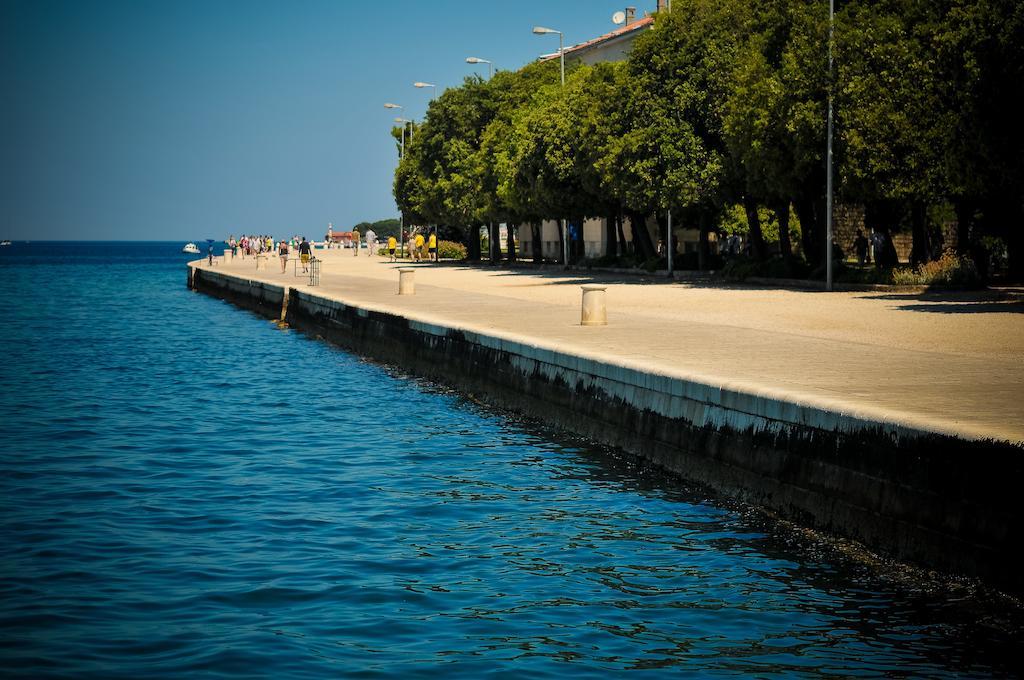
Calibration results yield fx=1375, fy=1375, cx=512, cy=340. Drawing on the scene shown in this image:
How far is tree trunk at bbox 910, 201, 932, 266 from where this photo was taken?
38.2 meters

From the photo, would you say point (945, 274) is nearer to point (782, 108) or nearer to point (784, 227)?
point (782, 108)

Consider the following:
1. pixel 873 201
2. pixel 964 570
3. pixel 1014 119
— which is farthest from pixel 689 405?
pixel 873 201

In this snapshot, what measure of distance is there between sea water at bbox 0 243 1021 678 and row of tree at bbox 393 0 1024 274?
14.7m

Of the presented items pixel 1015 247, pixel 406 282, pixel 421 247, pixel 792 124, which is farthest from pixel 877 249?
pixel 421 247

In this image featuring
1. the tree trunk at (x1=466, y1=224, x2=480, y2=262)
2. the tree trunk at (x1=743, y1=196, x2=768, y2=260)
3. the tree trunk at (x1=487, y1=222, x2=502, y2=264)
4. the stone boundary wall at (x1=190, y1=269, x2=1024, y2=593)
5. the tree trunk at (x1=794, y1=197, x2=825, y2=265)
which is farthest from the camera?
the tree trunk at (x1=466, y1=224, x2=480, y2=262)

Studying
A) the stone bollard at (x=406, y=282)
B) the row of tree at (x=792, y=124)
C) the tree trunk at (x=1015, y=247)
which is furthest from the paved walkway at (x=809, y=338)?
the tree trunk at (x=1015, y=247)

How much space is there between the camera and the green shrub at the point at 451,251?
85656 mm

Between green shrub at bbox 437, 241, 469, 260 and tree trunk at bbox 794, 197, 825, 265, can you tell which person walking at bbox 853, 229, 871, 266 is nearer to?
tree trunk at bbox 794, 197, 825, 265

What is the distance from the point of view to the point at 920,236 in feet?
131

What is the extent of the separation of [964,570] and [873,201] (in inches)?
1173

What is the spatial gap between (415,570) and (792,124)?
2704cm

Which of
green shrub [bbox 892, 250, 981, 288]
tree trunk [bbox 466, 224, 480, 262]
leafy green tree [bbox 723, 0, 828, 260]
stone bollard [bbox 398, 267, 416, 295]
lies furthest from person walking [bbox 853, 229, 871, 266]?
stone bollard [bbox 398, 267, 416, 295]

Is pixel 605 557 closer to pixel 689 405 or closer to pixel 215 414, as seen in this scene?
pixel 689 405

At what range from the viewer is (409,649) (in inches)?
336
